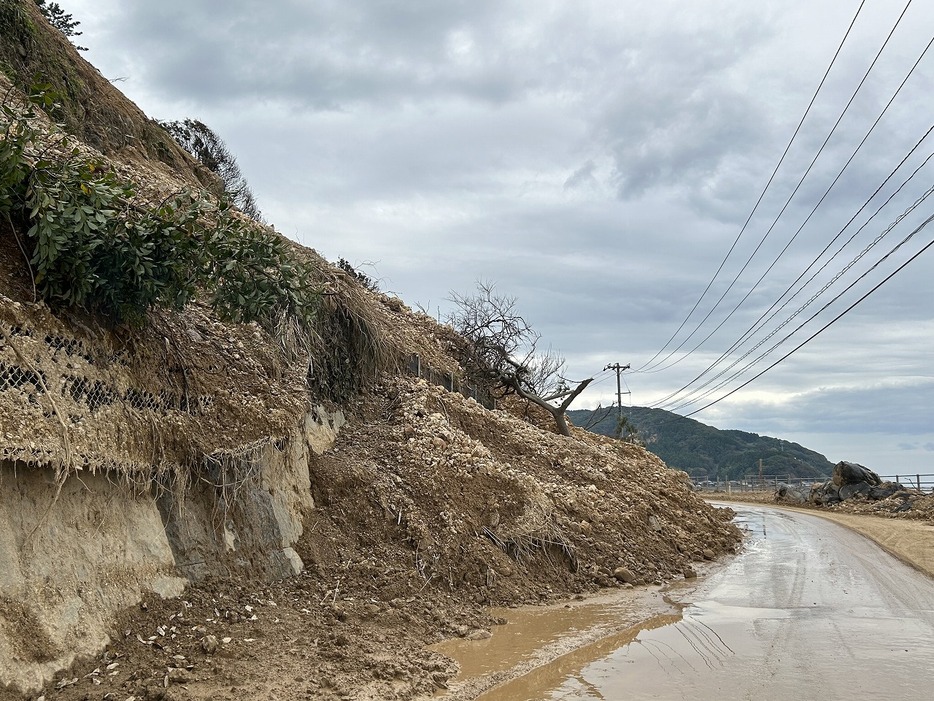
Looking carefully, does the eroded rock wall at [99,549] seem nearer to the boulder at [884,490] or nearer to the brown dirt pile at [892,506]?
the brown dirt pile at [892,506]

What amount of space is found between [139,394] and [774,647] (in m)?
6.55

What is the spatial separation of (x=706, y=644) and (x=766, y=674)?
109 centimetres

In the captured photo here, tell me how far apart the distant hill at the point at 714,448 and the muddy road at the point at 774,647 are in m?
71.1

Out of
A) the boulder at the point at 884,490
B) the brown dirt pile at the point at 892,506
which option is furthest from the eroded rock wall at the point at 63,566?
the boulder at the point at 884,490

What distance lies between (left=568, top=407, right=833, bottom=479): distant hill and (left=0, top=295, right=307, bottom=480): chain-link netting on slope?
75563 millimetres

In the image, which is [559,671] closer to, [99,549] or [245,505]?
[245,505]

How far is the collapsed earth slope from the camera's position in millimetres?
5449

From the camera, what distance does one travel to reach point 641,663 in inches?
279

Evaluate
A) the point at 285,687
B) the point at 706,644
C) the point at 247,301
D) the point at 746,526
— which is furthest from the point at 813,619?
the point at 746,526

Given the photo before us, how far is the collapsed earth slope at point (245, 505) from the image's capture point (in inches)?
215

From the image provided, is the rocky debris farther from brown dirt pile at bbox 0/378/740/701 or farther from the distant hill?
the distant hill

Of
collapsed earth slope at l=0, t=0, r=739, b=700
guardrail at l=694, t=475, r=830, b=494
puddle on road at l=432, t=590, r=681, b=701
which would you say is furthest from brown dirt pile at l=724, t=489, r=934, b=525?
guardrail at l=694, t=475, r=830, b=494

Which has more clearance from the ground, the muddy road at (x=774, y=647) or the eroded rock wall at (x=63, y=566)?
the eroded rock wall at (x=63, y=566)

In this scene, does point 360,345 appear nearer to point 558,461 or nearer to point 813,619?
point 558,461
